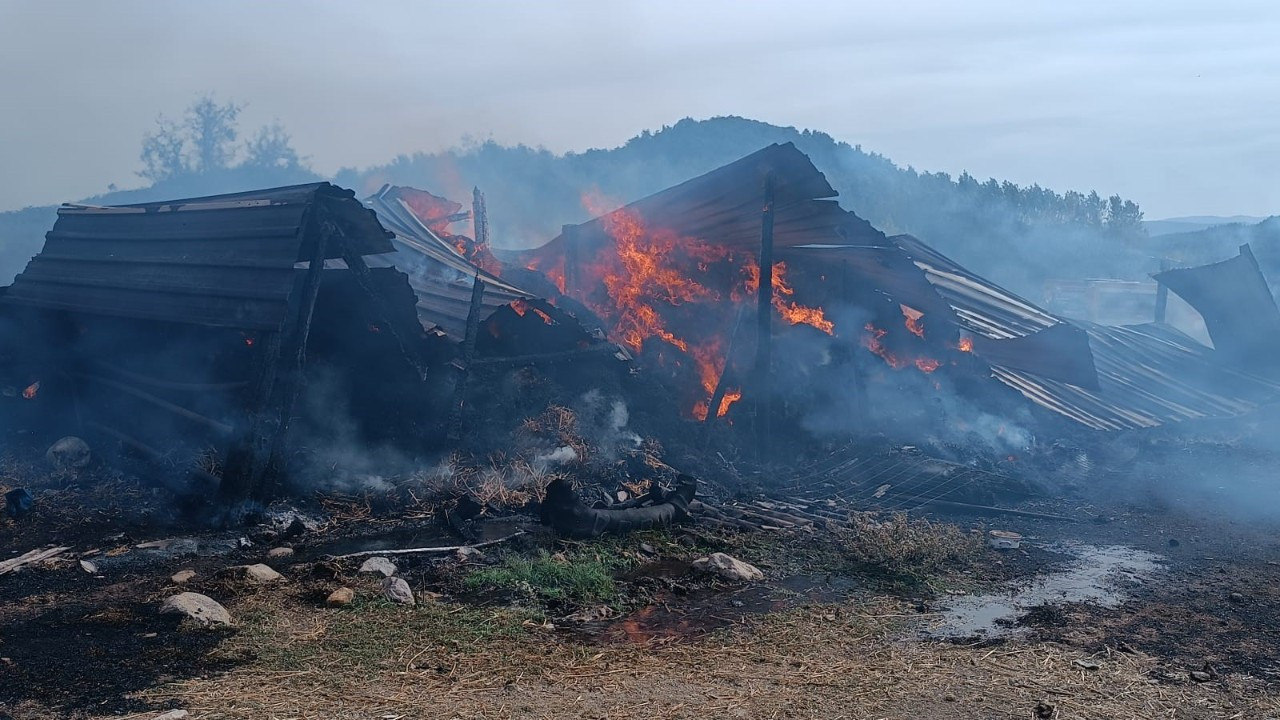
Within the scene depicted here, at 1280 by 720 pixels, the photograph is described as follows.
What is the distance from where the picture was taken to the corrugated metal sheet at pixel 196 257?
9.74m

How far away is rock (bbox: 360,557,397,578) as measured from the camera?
7.69 m

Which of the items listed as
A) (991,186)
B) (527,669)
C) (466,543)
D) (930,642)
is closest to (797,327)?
(466,543)

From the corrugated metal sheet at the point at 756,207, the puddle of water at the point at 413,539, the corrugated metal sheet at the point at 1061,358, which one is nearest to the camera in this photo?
the puddle of water at the point at 413,539

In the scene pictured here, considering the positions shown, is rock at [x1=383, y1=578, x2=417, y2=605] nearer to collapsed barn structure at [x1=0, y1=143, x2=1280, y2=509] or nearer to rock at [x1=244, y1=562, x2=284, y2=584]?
rock at [x1=244, y1=562, x2=284, y2=584]

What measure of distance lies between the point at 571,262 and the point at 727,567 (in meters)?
10.4

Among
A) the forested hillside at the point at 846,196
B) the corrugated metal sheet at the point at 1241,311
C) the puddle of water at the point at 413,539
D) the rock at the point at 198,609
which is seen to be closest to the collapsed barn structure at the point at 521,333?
the puddle of water at the point at 413,539

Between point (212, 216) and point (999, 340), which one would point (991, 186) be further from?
point (212, 216)

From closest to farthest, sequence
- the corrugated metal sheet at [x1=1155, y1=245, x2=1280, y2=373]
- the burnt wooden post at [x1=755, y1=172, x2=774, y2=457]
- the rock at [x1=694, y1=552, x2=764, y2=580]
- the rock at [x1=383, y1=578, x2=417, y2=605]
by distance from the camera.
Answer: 1. the rock at [x1=383, y1=578, x2=417, y2=605]
2. the rock at [x1=694, y1=552, x2=764, y2=580]
3. the burnt wooden post at [x1=755, y1=172, x2=774, y2=457]
4. the corrugated metal sheet at [x1=1155, y1=245, x2=1280, y2=373]

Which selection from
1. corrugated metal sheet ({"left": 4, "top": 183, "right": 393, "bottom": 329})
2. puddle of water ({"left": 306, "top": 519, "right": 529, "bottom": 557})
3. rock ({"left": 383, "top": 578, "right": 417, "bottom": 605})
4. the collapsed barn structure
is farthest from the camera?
the collapsed barn structure

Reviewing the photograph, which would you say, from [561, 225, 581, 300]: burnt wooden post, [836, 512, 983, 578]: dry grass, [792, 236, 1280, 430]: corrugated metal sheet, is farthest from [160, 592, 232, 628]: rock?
[561, 225, 581, 300]: burnt wooden post

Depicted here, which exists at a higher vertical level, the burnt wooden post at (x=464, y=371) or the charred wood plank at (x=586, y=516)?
the burnt wooden post at (x=464, y=371)

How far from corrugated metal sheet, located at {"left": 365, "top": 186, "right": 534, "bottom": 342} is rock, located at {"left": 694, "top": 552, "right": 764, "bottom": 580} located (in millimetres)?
5053

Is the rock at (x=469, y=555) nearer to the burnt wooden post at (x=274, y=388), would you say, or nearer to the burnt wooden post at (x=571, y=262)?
the burnt wooden post at (x=274, y=388)

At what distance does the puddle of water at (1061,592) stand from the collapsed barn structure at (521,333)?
3110 mm
